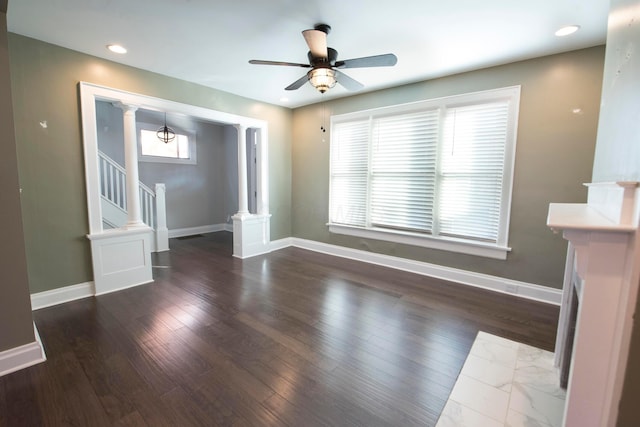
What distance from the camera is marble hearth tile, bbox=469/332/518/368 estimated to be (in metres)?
2.04

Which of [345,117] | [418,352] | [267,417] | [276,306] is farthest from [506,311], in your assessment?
[345,117]

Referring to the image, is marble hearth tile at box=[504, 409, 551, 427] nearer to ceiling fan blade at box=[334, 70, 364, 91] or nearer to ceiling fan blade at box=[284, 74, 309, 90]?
ceiling fan blade at box=[334, 70, 364, 91]

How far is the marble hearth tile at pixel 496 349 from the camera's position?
6.71ft

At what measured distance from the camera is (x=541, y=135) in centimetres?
293

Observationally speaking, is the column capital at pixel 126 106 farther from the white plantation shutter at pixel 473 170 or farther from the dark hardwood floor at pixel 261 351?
the white plantation shutter at pixel 473 170

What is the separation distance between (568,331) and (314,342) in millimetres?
1733

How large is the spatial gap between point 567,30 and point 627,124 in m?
1.98

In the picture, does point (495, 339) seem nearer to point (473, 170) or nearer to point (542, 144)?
point (473, 170)

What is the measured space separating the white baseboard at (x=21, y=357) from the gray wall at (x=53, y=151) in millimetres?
1179

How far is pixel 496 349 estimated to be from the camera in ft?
7.11

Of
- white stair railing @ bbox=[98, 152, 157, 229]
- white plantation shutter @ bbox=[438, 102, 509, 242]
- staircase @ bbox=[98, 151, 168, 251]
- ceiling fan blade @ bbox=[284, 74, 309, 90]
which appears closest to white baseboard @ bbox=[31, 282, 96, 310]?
staircase @ bbox=[98, 151, 168, 251]

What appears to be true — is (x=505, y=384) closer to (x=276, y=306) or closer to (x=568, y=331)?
(x=568, y=331)

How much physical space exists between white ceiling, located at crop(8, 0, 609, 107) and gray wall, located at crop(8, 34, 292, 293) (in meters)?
0.18

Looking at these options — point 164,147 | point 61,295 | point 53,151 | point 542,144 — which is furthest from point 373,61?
point 164,147
